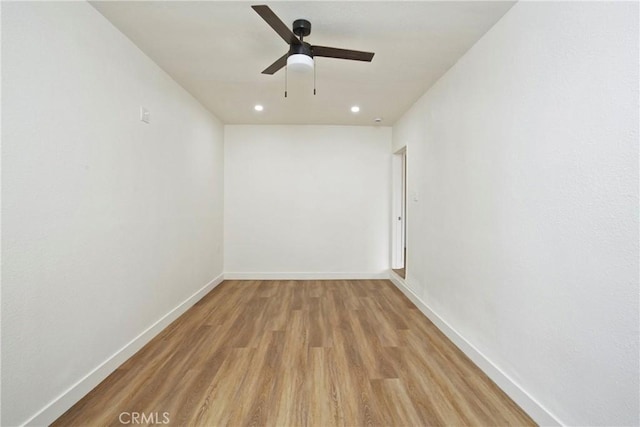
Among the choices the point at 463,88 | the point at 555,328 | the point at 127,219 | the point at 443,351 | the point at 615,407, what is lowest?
the point at 443,351

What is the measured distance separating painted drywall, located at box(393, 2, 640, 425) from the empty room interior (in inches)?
0.4

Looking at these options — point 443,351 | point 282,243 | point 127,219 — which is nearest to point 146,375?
point 127,219

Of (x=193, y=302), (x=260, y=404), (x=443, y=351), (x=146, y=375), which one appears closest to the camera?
(x=260, y=404)

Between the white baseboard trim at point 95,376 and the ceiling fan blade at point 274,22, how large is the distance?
8.03 feet

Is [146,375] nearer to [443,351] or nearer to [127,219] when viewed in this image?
[127,219]

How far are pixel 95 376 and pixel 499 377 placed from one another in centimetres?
273

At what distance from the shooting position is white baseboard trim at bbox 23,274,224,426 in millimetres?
1565

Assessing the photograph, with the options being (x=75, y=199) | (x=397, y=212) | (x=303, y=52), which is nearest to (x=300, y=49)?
(x=303, y=52)

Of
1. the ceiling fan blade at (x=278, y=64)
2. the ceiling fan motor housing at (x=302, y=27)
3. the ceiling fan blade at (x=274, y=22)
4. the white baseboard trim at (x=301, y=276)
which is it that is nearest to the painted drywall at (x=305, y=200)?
the white baseboard trim at (x=301, y=276)

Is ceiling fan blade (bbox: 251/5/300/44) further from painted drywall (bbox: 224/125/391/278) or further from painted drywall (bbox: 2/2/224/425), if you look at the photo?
painted drywall (bbox: 224/125/391/278)

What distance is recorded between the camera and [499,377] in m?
1.95

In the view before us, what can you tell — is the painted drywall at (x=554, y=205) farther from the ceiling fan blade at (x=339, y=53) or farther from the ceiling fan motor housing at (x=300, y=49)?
the ceiling fan motor housing at (x=300, y=49)

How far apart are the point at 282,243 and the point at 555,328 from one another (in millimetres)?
3740

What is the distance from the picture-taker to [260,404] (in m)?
1.76
